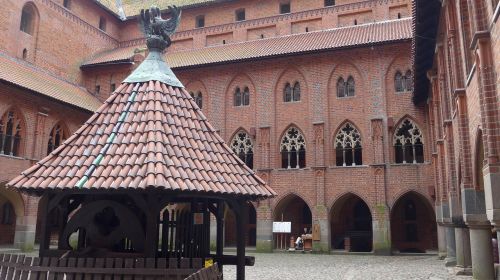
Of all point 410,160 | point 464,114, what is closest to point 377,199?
point 410,160

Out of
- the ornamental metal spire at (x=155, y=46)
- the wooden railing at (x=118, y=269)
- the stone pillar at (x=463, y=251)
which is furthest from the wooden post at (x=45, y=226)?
the stone pillar at (x=463, y=251)

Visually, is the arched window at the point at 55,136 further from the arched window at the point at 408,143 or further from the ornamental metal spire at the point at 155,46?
the ornamental metal spire at the point at 155,46

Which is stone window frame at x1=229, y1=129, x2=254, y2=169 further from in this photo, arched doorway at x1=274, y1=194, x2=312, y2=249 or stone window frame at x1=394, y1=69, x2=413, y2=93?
stone window frame at x1=394, y1=69, x2=413, y2=93

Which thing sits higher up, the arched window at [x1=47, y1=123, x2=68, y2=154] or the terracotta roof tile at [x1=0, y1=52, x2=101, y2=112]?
the terracotta roof tile at [x1=0, y1=52, x2=101, y2=112]

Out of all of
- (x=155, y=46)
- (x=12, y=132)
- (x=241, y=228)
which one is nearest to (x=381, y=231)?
(x=241, y=228)

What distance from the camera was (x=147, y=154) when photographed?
5410 millimetres

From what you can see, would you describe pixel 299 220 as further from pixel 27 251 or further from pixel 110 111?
pixel 110 111

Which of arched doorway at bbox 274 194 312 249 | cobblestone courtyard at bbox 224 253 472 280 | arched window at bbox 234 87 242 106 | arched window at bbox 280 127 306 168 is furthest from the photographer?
arched window at bbox 234 87 242 106

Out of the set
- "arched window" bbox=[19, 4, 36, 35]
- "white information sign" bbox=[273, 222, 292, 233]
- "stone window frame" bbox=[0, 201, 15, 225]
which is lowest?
"white information sign" bbox=[273, 222, 292, 233]

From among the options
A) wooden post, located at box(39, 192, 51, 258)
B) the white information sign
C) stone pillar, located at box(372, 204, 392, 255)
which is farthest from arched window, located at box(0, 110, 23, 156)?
stone pillar, located at box(372, 204, 392, 255)

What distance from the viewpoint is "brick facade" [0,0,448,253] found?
70.5 feet

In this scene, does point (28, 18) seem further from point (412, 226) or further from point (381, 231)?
point (412, 226)

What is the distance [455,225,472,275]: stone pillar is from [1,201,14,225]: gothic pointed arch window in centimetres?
2166

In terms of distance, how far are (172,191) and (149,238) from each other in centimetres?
61
